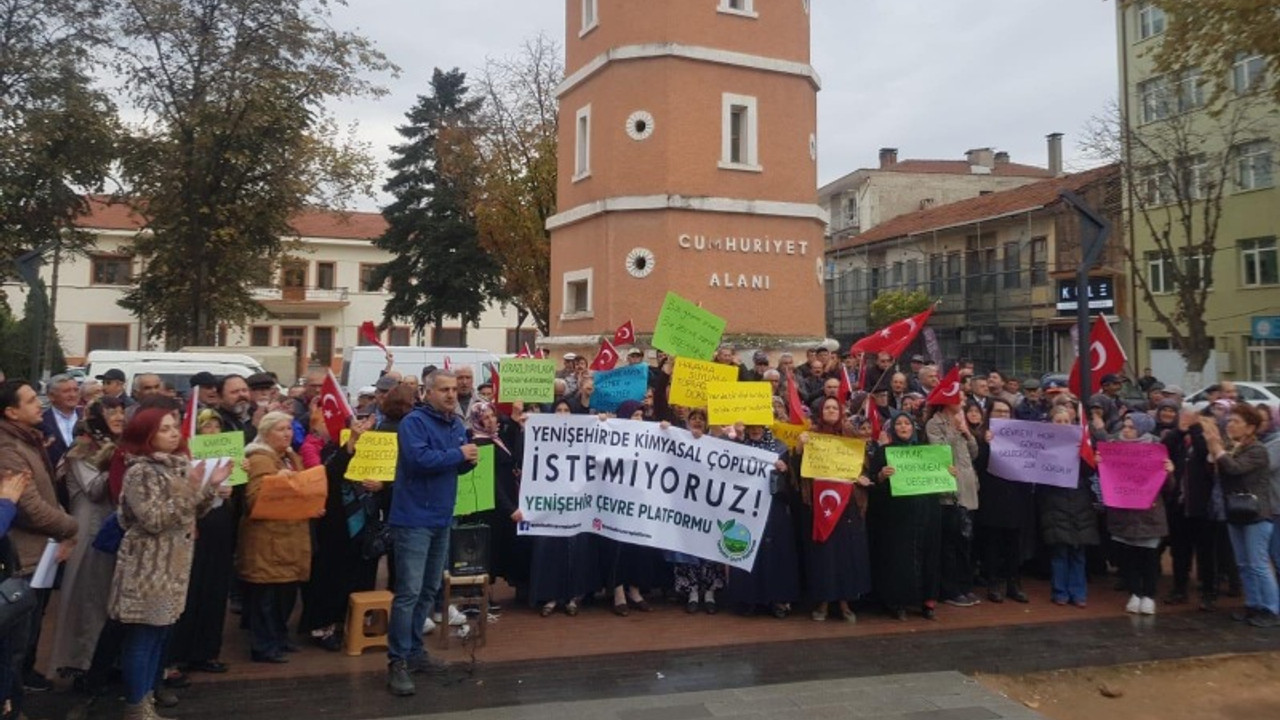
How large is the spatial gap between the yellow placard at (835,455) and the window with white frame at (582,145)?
489 inches

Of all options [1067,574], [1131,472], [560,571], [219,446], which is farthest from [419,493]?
[1131,472]

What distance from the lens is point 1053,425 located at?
28.9 ft

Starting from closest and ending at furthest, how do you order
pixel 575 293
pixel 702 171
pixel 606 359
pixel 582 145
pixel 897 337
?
pixel 897 337
pixel 606 359
pixel 702 171
pixel 582 145
pixel 575 293

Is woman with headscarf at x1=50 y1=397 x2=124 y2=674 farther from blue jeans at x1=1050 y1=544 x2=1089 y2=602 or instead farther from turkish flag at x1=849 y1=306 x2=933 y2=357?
blue jeans at x1=1050 y1=544 x2=1089 y2=602

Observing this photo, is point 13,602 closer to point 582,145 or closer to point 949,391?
point 949,391

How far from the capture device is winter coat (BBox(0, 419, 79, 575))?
5051 mm

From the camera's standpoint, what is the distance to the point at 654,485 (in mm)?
8125

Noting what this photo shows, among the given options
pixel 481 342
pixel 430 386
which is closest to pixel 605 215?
pixel 430 386

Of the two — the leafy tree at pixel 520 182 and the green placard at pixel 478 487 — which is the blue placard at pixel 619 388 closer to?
the green placard at pixel 478 487

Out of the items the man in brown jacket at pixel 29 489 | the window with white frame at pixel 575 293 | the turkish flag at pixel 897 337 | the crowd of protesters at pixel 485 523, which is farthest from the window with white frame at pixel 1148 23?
the man in brown jacket at pixel 29 489

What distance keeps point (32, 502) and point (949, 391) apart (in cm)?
719

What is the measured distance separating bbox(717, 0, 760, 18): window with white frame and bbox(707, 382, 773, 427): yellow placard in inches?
489

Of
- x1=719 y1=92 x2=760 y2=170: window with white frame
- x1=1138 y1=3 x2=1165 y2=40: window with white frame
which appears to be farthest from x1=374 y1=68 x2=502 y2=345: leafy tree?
x1=1138 y1=3 x2=1165 y2=40: window with white frame

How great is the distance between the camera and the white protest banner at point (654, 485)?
26.3ft
